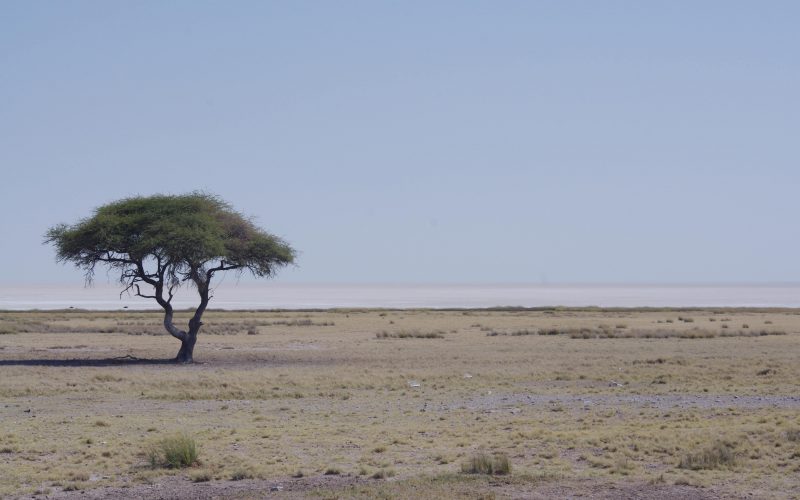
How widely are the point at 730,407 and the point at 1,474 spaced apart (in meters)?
17.2

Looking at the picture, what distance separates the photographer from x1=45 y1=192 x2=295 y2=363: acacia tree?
39.9 m

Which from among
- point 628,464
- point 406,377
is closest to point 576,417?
point 628,464

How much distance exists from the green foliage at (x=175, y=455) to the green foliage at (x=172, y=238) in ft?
75.8

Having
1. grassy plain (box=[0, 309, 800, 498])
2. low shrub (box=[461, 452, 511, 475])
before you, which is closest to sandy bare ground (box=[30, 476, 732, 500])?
grassy plain (box=[0, 309, 800, 498])

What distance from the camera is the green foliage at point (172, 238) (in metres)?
39.8

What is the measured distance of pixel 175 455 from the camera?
16.6 metres

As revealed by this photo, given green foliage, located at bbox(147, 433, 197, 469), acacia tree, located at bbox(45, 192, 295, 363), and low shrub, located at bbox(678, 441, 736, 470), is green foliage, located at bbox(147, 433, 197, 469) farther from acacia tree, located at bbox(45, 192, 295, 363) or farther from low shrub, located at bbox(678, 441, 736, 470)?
acacia tree, located at bbox(45, 192, 295, 363)

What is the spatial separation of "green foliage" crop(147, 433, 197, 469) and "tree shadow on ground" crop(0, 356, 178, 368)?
2191cm

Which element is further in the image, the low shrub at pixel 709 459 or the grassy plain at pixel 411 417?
the low shrub at pixel 709 459

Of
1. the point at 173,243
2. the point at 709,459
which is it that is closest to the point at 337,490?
the point at 709,459

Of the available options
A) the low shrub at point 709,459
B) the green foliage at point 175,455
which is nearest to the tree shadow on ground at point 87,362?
the green foliage at point 175,455

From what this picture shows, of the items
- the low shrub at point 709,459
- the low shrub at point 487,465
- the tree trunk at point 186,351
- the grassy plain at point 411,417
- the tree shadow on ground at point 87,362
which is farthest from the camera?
the tree trunk at point 186,351

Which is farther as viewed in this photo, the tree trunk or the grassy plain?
the tree trunk

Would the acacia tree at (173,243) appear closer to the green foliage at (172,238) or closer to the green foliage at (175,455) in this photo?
the green foliage at (172,238)
